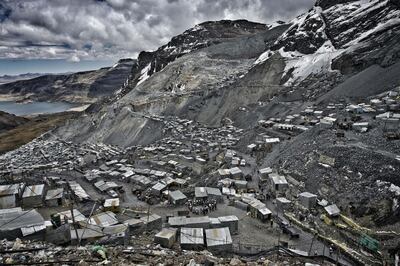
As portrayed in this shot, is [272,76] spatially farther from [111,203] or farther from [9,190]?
[9,190]

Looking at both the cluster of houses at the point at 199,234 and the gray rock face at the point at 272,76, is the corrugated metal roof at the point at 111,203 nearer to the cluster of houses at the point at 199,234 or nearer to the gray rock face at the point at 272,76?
the cluster of houses at the point at 199,234

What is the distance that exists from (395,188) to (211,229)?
12279 mm

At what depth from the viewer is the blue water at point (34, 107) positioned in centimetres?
16338

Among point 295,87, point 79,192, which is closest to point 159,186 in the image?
point 79,192

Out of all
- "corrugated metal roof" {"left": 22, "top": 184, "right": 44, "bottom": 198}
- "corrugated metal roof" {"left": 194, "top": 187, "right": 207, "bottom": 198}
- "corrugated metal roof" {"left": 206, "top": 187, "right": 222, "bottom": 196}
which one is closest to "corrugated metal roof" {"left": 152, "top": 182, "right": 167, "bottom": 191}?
"corrugated metal roof" {"left": 194, "top": 187, "right": 207, "bottom": 198}

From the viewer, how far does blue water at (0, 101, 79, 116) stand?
163375mm

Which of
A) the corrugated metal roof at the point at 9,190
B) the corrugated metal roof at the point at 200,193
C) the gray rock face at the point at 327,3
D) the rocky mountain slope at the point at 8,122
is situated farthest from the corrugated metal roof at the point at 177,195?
the rocky mountain slope at the point at 8,122

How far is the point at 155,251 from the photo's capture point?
13.3m

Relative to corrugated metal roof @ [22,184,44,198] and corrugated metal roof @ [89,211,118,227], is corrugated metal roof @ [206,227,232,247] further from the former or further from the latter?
corrugated metal roof @ [22,184,44,198]

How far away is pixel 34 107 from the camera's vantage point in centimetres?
17800

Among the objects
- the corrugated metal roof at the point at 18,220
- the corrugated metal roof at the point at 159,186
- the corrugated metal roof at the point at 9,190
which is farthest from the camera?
the corrugated metal roof at the point at 159,186

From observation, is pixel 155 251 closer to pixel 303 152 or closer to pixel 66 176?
pixel 303 152

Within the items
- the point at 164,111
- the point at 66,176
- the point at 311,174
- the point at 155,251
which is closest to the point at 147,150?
the point at 66,176

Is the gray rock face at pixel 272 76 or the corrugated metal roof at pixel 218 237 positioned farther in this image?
the gray rock face at pixel 272 76
